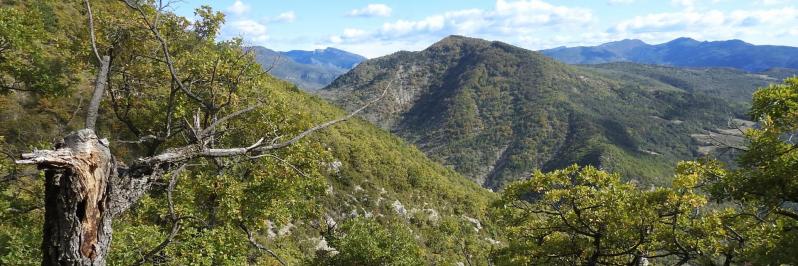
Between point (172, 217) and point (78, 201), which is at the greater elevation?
point (78, 201)

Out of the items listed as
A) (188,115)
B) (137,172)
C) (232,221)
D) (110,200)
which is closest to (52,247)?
(110,200)

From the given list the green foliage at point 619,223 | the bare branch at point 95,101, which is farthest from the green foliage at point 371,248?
the bare branch at point 95,101

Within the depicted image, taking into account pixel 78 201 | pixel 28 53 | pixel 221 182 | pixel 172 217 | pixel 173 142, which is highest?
pixel 28 53

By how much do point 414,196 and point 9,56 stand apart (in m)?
50.1

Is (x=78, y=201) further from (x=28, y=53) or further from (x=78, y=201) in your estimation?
(x=28, y=53)

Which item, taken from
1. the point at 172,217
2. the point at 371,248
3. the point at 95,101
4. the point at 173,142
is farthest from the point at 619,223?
the point at 173,142

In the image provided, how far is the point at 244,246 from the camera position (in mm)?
16812

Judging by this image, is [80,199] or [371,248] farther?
[371,248]

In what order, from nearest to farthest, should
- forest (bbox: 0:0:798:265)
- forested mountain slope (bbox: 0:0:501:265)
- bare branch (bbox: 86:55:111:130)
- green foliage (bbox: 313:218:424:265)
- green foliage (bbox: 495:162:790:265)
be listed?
bare branch (bbox: 86:55:111:130) → forest (bbox: 0:0:798:265) → forested mountain slope (bbox: 0:0:501:265) → green foliage (bbox: 495:162:790:265) → green foliage (bbox: 313:218:424:265)

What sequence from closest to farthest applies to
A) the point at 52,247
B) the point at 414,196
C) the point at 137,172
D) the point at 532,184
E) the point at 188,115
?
the point at 52,247 → the point at 137,172 → the point at 532,184 → the point at 188,115 → the point at 414,196

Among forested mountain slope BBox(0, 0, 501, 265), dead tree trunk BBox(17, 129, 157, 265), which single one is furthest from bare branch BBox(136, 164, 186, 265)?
dead tree trunk BBox(17, 129, 157, 265)

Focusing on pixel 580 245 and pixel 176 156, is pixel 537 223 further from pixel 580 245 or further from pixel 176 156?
pixel 176 156

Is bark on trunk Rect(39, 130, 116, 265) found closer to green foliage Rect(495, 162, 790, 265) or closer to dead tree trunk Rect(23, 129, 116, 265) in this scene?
dead tree trunk Rect(23, 129, 116, 265)

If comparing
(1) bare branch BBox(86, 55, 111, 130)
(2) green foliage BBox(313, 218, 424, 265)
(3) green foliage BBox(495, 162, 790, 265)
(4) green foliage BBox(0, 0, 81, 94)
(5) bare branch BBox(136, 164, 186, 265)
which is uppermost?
(4) green foliage BBox(0, 0, 81, 94)
